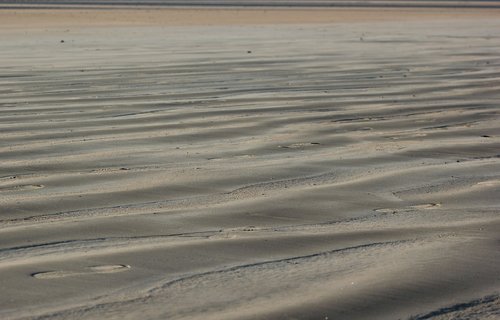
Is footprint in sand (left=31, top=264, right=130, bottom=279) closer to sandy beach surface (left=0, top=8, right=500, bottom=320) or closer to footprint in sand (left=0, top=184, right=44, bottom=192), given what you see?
sandy beach surface (left=0, top=8, right=500, bottom=320)

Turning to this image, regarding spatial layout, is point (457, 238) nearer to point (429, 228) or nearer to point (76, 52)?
point (429, 228)

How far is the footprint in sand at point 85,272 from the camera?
3.03 metres

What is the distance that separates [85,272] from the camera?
10.1 ft

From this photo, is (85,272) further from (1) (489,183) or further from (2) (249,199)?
(1) (489,183)

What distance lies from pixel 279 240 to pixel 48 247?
2.63 feet

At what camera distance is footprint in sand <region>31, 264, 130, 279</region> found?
3.03 m

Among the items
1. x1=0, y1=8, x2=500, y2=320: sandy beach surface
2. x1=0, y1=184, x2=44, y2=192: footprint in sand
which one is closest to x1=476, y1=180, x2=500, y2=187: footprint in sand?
x1=0, y1=8, x2=500, y2=320: sandy beach surface

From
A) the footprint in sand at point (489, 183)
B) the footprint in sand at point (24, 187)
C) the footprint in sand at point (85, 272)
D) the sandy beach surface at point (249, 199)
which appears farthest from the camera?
the footprint in sand at point (489, 183)

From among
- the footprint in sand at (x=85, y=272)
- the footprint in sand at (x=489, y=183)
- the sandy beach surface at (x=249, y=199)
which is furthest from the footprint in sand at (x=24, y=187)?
the footprint in sand at (x=489, y=183)

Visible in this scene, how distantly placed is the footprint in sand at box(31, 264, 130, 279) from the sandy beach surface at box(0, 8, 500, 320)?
1 cm

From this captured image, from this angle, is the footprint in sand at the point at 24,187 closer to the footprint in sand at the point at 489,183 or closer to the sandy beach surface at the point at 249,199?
the sandy beach surface at the point at 249,199

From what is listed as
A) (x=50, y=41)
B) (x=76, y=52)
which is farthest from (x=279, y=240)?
(x=50, y=41)

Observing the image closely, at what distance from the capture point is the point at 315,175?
4.71m

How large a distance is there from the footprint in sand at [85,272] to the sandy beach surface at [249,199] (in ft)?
0.03
